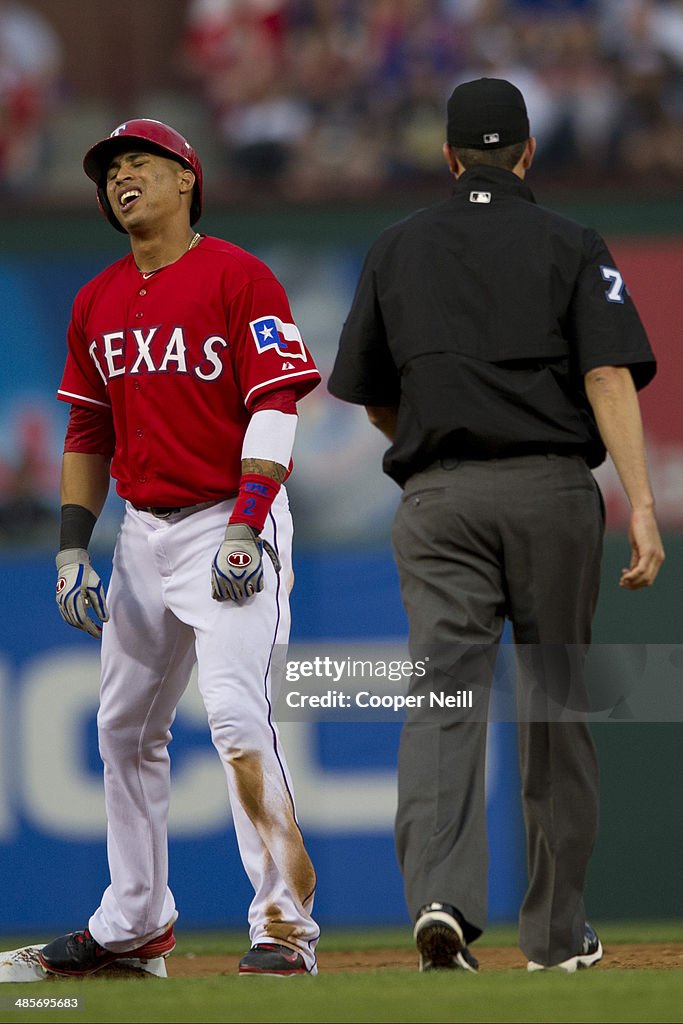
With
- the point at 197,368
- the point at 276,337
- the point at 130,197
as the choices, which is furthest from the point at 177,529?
the point at 130,197

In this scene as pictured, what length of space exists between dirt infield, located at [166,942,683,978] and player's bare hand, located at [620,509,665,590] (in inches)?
61.7

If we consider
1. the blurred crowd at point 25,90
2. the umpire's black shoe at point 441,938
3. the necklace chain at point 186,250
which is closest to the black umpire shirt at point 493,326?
the necklace chain at point 186,250

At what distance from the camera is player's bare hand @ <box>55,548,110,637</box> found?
373 centimetres

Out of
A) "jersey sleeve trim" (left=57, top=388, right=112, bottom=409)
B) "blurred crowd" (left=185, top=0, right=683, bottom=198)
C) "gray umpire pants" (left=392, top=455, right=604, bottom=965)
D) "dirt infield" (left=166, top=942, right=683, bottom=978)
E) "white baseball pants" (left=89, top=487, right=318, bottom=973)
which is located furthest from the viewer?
"blurred crowd" (left=185, top=0, right=683, bottom=198)

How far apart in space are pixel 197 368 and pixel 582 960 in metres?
1.56

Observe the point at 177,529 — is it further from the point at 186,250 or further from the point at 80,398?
the point at 186,250

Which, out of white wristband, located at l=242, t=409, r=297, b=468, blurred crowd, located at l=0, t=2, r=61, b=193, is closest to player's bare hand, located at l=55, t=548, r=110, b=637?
white wristband, located at l=242, t=409, r=297, b=468

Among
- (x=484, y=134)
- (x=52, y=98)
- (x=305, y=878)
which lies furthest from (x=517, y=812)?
Result: (x=52, y=98)

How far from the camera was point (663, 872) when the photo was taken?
6.19 metres

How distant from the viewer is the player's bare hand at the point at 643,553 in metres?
3.27

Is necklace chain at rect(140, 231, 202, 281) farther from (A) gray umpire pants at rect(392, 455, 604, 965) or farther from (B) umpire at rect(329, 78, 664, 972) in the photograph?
(A) gray umpire pants at rect(392, 455, 604, 965)

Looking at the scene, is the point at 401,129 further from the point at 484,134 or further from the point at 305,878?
the point at 305,878

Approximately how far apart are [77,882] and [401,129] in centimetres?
358

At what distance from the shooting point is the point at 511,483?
11.0 ft
